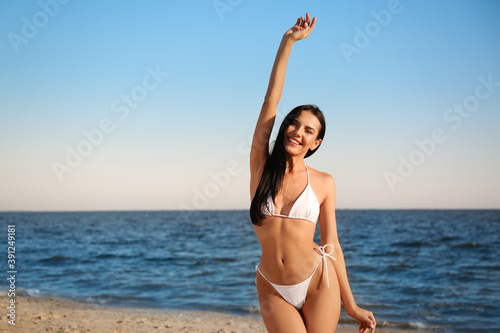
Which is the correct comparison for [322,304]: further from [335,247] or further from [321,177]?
[321,177]

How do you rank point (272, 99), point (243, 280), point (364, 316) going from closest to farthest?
point (272, 99)
point (364, 316)
point (243, 280)

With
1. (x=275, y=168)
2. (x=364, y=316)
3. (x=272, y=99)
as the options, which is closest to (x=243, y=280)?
(x=364, y=316)

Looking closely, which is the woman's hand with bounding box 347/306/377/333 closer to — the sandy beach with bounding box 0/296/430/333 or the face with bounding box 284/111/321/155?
the face with bounding box 284/111/321/155

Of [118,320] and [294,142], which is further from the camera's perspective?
[118,320]

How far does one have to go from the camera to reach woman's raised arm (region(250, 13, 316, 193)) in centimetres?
299

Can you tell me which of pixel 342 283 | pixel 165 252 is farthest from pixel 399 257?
pixel 342 283

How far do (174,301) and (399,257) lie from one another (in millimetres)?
13391

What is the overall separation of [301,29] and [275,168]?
94 centimetres

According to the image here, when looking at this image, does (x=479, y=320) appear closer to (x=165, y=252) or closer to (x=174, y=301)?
(x=174, y=301)

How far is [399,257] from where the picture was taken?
21.9 m

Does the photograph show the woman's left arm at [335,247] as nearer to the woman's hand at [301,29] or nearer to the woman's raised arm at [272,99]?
the woman's raised arm at [272,99]

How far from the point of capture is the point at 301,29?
10.1 feet

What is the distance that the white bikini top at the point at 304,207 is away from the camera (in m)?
2.93

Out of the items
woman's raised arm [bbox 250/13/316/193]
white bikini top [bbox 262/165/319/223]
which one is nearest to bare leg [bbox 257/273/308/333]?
white bikini top [bbox 262/165/319/223]
